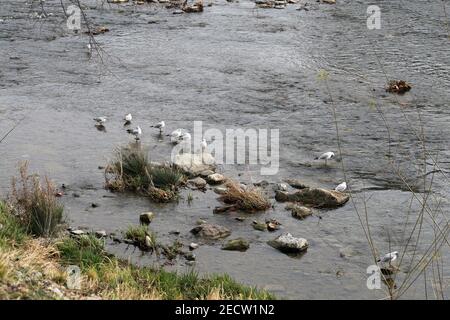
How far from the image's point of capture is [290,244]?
9.07m

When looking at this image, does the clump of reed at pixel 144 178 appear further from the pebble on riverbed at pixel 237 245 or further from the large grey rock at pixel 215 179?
the pebble on riverbed at pixel 237 245

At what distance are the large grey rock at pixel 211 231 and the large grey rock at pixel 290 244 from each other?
77 centimetres

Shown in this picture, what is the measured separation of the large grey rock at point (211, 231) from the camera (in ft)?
31.0

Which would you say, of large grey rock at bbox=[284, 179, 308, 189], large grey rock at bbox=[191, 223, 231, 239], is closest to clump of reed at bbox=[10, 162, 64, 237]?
large grey rock at bbox=[191, 223, 231, 239]

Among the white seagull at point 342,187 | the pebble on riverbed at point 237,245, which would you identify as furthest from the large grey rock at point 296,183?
the pebble on riverbed at point 237,245

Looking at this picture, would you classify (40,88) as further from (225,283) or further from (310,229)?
(225,283)

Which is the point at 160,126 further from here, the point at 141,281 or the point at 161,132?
the point at 141,281

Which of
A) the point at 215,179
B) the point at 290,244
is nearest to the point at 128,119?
the point at 215,179

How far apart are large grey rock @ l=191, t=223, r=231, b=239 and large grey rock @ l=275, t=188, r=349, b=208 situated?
1.36 meters

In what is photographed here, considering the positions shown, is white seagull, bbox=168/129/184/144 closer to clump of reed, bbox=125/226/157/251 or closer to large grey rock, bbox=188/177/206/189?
Answer: large grey rock, bbox=188/177/206/189

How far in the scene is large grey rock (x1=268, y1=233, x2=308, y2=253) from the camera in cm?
906

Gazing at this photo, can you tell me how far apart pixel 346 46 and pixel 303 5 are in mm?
5390

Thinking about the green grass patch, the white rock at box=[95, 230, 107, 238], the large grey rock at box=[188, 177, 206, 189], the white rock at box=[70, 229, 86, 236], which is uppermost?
the green grass patch
